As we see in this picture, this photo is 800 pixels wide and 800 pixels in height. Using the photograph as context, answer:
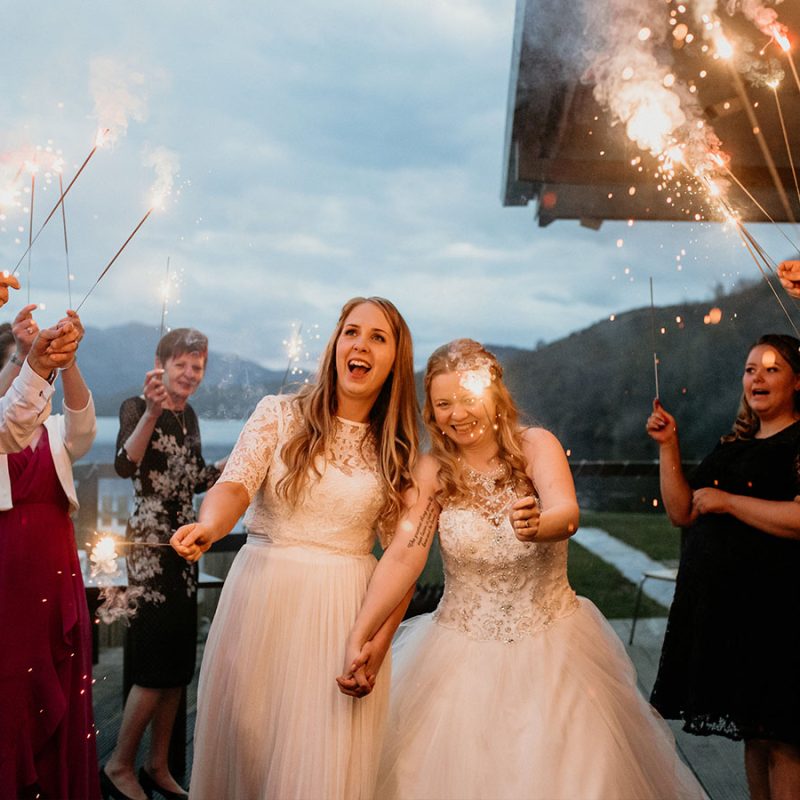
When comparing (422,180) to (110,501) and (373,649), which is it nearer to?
(110,501)

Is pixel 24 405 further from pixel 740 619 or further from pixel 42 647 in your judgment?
pixel 740 619

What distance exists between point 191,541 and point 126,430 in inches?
47.3

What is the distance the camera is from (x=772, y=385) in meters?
2.43

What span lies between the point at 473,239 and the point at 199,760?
3021 millimetres

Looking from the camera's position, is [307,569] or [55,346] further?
[307,569]

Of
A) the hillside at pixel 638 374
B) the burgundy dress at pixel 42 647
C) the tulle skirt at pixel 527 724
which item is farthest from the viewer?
the hillside at pixel 638 374

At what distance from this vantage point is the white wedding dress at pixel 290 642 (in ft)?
6.17

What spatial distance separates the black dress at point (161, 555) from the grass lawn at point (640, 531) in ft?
15.9

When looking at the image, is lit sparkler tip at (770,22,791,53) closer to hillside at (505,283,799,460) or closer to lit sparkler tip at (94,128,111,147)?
lit sparkler tip at (94,128,111,147)

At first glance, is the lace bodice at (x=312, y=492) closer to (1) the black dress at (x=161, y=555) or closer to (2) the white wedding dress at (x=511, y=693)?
(2) the white wedding dress at (x=511, y=693)

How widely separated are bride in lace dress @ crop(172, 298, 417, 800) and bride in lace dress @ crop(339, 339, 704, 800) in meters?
0.09

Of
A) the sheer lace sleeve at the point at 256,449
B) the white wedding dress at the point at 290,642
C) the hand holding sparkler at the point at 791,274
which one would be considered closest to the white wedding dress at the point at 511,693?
the white wedding dress at the point at 290,642

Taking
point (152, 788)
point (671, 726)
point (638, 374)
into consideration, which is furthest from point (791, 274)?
point (638, 374)

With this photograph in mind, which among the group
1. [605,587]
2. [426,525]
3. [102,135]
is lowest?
[605,587]
